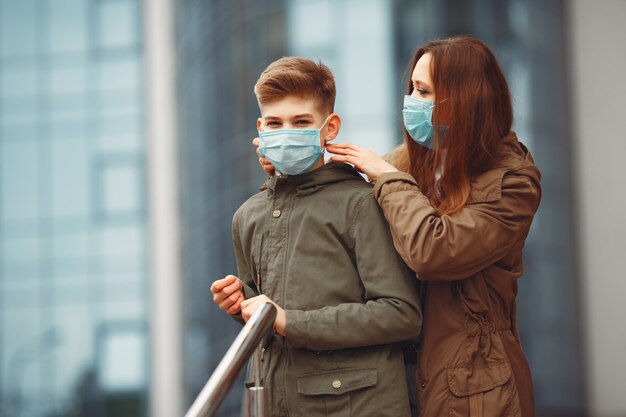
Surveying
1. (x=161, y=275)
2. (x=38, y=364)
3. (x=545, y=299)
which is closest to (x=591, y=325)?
(x=545, y=299)

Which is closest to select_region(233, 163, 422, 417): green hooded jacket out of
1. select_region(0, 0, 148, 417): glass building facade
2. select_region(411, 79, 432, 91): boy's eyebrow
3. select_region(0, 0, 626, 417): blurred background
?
select_region(411, 79, 432, 91): boy's eyebrow

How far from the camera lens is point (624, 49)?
7.64 meters

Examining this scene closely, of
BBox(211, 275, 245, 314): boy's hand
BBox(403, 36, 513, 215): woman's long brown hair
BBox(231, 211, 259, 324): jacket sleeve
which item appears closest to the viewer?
BBox(211, 275, 245, 314): boy's hand

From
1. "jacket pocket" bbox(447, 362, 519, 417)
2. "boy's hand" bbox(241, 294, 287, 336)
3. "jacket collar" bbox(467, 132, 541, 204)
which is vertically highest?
"jacket collar" bbox(467, 132, 541, 204)

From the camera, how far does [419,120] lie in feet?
11.7

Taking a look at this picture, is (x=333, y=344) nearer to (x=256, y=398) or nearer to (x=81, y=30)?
(x=256, y=398)

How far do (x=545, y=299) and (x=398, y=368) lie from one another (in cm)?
1382

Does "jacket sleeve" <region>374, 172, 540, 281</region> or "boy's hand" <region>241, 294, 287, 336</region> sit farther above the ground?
"jacket sleeve" <region>374, 172, 540, 281</region>

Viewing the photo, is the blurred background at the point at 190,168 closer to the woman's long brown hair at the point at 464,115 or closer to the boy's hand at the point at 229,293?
the woman's long brown hair at the point at 464,115

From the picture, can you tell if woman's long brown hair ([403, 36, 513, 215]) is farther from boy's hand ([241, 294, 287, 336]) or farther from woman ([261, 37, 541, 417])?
boy's hand ([241, 294, 287, 336])

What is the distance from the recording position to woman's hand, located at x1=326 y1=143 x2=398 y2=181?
348 centimetres

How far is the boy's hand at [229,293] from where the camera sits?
3.40m

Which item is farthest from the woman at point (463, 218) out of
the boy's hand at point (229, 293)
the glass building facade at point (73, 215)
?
the glass building facade at point (73, 215)

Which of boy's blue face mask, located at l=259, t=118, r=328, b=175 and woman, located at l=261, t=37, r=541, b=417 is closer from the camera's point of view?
woman, located at l=261, t=37, r=541, b=417
